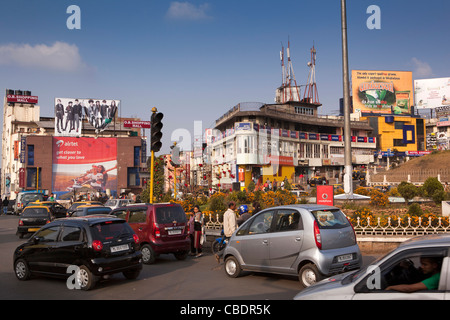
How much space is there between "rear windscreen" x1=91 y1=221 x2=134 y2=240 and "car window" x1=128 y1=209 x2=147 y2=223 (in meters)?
2.60

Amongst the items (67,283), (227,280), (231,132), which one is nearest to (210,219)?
(227,280)

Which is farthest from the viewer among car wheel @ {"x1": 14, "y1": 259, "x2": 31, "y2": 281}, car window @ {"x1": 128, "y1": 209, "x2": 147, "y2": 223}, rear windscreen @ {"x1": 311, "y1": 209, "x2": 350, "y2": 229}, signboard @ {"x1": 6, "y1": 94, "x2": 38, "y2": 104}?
signboard @ {"x1": 6, "y1": 94, "x2": 38, "y2": 104}

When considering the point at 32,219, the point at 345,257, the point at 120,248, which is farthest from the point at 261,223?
the point at 32,219

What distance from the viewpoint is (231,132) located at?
5288cm

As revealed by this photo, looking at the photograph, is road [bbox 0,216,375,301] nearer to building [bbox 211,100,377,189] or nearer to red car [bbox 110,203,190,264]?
red car [bbox 110,203,190,264]

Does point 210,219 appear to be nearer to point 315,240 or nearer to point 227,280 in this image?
point 227,280

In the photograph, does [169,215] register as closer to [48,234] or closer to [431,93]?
[48,234]

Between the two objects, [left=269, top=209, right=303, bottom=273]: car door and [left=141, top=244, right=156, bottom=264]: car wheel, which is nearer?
[left=269, top=209, right=303, bottom=273]: car door

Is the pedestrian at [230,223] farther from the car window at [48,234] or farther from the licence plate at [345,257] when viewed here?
the car window at [48,234]

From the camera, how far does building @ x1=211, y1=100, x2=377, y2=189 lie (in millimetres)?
50312

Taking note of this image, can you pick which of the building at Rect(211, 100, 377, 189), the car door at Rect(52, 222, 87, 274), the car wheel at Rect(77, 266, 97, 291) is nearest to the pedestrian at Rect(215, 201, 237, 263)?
the car wheel at Rect(77, 266, 97, 291)

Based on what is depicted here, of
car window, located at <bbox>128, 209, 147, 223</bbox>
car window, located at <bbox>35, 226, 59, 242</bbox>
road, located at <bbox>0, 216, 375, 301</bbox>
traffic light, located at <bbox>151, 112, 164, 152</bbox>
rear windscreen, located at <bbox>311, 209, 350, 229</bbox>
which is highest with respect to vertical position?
traffic light, located at <bbox>151, 112, 164, 152</bbox>

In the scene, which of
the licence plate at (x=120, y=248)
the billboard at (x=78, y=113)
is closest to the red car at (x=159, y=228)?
the licence plate at (x=120, y=248)
